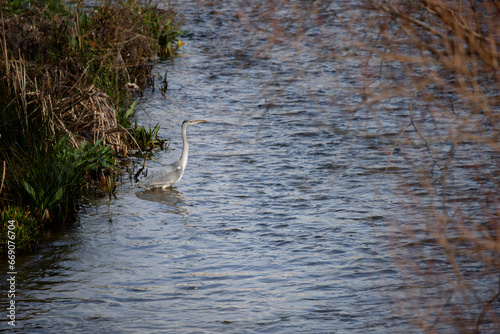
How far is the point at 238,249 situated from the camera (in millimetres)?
6727

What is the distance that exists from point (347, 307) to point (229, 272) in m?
1.33

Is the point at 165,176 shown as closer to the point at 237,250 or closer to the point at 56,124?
the point at 56,124

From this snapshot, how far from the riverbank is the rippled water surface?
1.23 ft

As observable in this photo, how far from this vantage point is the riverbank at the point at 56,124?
672cm

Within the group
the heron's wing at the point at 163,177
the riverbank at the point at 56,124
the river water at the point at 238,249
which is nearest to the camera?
the river water at the point at 238,249

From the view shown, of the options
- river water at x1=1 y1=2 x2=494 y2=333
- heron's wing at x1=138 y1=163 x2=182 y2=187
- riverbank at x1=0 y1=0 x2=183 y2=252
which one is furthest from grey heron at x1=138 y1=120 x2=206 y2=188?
riverbank at x1=0 y1=0 x2=183 y2=252

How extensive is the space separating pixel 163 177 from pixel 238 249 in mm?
2365

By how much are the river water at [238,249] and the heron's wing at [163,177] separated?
0.17m

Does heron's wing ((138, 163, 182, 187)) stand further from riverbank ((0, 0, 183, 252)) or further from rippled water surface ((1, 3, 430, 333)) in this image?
riverbank ((0, 0, 183, 252))

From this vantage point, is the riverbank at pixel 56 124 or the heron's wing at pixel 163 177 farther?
the heron's wing at pixel 163 177

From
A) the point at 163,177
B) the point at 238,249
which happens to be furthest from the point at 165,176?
the point at 238,249

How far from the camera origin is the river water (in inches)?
206

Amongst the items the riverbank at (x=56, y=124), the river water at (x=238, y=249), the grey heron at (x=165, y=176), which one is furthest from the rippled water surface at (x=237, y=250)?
the riverbank at (x=56, y=124)

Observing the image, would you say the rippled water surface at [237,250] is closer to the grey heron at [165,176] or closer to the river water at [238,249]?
the river water at [238,249]
